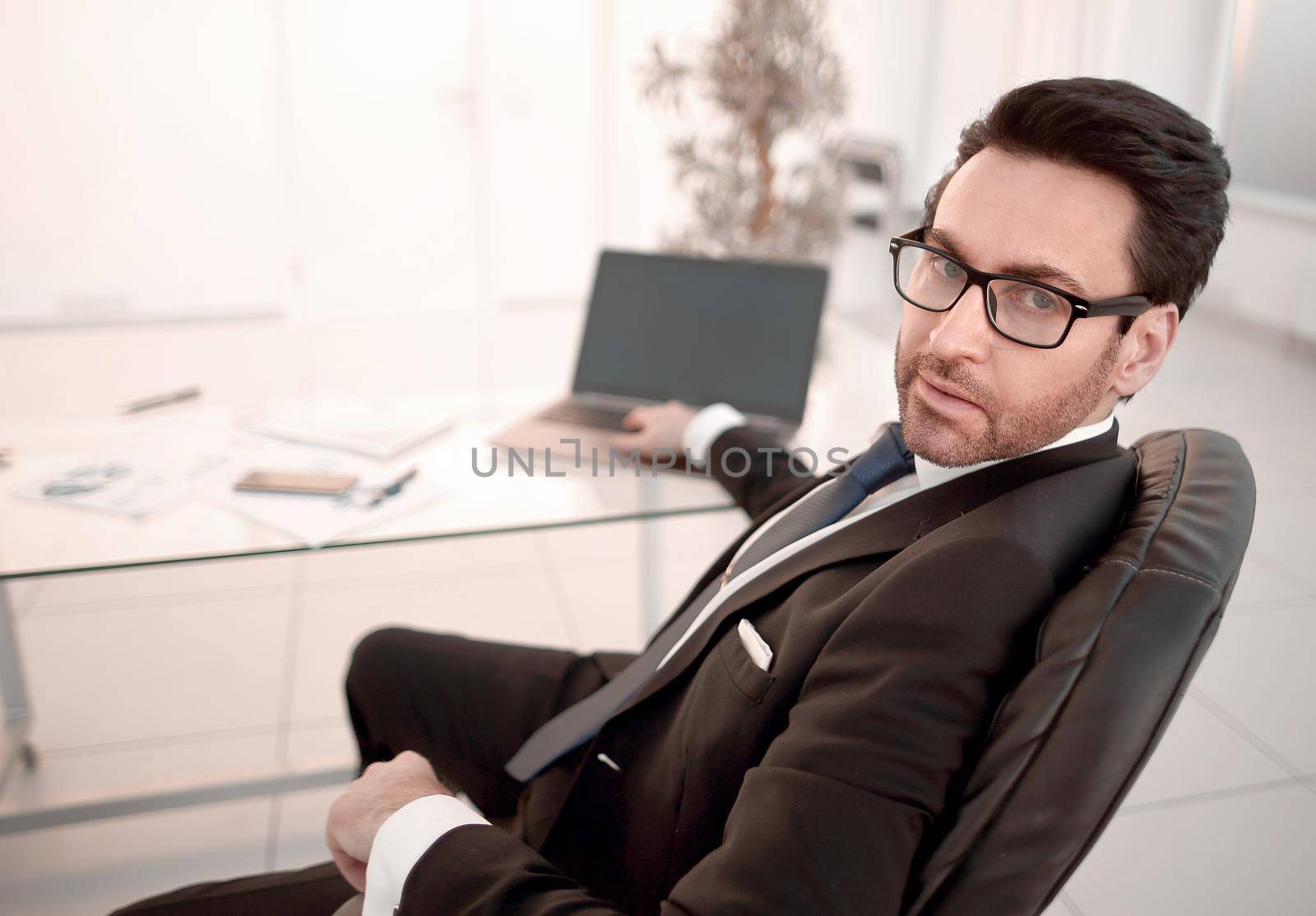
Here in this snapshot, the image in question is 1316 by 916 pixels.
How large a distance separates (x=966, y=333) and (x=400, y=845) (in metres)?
0.70

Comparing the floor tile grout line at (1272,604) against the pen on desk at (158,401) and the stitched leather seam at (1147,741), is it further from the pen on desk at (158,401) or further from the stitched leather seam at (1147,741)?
the pen on desk at (158,401)

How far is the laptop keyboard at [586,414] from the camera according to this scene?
1.98 meters

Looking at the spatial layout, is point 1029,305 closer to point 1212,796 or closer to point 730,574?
point 730,574

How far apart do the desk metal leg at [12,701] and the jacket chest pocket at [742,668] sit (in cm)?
168

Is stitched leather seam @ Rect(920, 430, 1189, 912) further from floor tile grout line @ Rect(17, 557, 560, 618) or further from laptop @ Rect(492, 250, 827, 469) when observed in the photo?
floor tile grout line @ Rect(17, 557, 560, 618)

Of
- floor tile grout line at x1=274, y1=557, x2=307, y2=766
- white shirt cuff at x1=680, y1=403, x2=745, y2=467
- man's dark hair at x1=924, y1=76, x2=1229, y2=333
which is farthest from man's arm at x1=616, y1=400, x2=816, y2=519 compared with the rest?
floor tile grout line at x1=274, y1=557, x2=307, y2=766

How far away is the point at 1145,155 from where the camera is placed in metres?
0.96

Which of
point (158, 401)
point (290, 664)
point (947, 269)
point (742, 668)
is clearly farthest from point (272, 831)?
point (947, 269)

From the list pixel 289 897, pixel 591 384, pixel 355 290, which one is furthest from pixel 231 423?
pixel 355 290

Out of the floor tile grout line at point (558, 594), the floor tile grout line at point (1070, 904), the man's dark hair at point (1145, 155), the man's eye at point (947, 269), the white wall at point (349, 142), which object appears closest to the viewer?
the man's dark hair at point (1145, 155)

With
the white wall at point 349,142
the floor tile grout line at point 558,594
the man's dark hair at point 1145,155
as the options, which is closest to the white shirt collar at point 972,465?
the man's dark hair at point 1145,155

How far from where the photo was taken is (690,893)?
2.76 ft

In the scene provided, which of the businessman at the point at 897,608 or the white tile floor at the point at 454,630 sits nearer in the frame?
the businessman at the point at 897,608

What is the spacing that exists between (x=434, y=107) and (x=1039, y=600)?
497cm
